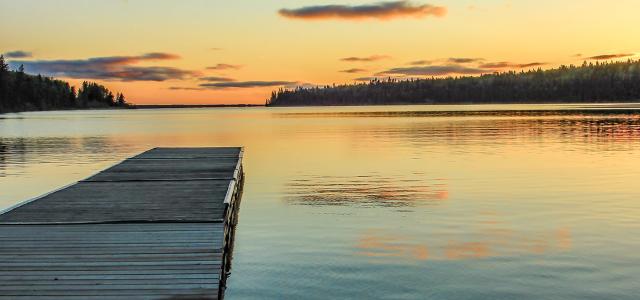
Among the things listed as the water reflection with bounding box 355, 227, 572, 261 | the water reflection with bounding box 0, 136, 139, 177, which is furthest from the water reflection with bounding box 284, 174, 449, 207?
the water reflection with bounding box 0, 136, 139, 177

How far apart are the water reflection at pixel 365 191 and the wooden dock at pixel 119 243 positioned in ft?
13.0

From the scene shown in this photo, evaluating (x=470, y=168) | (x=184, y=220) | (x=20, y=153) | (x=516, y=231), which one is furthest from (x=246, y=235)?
(x=20, y=153)

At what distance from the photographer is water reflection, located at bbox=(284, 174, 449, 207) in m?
21.5

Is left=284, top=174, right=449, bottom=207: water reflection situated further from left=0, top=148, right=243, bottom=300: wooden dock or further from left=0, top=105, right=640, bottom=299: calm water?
left=0, top=148, right=243, bottom=300: wooden dock

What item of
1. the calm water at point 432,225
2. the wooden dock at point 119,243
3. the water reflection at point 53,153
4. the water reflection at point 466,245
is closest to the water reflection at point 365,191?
the calm water at point 432,225

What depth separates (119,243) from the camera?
11.5 meters

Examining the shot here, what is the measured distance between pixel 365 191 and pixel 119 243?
45.1ft

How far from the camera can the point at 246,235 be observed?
1630cm

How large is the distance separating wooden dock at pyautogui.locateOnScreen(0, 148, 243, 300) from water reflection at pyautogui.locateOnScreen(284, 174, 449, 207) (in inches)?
156

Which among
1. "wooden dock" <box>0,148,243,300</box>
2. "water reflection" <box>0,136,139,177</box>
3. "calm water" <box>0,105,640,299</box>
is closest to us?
"wooden dock" <box>0,148,243,300</box>

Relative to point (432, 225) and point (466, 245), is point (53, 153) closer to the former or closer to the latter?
point (432, 225)

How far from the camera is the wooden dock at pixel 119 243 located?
9133 millimetres

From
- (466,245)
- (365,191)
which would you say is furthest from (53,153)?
(466,245)

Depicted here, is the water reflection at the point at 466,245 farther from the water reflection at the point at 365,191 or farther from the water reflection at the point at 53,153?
the water reflection at the point at 53,153
